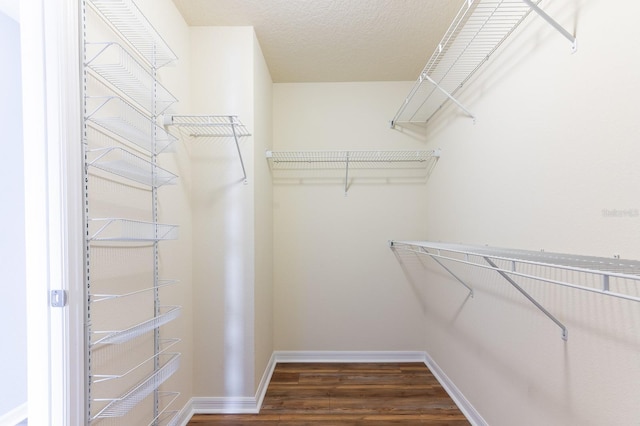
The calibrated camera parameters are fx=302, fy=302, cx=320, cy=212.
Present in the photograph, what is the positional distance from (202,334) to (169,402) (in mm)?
407

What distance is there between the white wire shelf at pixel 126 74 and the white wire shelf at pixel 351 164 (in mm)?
1215

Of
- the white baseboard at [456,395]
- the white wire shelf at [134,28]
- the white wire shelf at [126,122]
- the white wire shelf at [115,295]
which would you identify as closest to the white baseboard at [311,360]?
the white baseboard at [456,395]

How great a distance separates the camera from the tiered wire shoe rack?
113 centimetres

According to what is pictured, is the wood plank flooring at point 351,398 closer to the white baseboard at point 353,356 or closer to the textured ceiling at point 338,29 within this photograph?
the white baseboard at point 353,356

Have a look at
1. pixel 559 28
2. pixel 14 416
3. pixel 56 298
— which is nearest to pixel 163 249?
pixel 56 298

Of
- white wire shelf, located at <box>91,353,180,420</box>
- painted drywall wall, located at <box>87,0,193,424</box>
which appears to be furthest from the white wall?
white wire shelf, located at <box>91,353,180,420</box>

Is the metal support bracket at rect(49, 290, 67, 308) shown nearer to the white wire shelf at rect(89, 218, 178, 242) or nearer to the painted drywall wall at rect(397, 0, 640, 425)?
the white wire shelf at rect(89, 218, 178, 242)

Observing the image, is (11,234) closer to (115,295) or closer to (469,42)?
(115,295)

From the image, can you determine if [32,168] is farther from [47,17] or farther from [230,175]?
[230,175]

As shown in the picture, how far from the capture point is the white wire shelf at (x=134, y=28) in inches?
47.8

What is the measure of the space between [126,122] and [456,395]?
251 centimetres

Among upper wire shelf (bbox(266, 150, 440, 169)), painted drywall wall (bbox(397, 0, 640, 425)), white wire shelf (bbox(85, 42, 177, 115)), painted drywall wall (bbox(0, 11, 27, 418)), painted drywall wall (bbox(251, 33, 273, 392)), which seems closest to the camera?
painted drywall wall (bbox(397, 0, 640, 425))

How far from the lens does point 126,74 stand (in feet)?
4.07

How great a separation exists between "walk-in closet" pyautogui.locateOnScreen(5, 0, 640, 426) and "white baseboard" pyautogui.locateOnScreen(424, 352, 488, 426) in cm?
3
